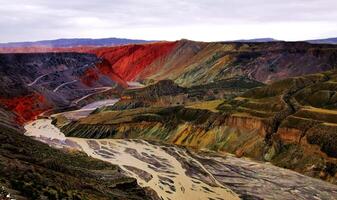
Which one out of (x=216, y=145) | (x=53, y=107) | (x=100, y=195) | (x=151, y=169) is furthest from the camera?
(x=53, y=107)

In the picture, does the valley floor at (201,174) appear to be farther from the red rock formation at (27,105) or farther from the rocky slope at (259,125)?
the red rock formation at (27,105)

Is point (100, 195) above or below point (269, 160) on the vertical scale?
above

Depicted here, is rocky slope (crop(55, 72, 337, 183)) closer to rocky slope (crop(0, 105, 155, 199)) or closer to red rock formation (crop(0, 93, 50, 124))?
red rock formation (crop(0, 93, 50, 124))

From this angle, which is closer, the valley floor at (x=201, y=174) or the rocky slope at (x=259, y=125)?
the valley floor at (x=201, y=174)

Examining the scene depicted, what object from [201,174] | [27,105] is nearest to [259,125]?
[201,174]

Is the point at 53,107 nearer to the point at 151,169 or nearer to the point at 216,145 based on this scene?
the point at 216,145

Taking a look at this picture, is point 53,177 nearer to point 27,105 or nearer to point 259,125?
point 259,125

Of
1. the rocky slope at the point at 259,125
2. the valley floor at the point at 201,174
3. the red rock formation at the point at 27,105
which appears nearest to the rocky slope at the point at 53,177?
the valley floor at the point at 201,174

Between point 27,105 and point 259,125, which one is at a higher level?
point 259,125

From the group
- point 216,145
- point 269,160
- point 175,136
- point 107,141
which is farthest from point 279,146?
point 107,141
